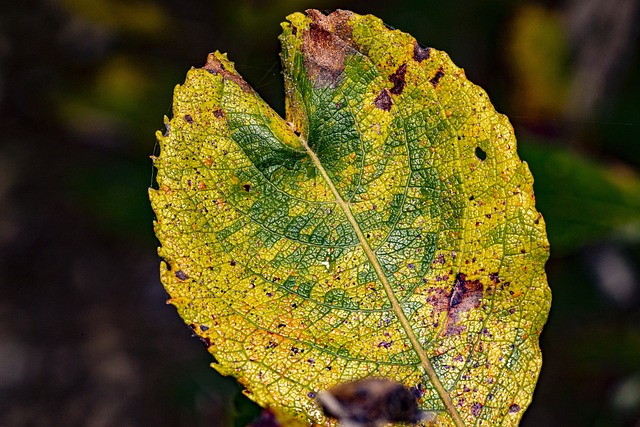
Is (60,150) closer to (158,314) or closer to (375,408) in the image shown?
(158,314)

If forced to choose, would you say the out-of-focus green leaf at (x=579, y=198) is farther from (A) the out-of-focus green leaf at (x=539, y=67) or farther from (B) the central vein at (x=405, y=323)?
(B) the central vein at (x=405, y=323)

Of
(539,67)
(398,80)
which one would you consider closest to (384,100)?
(398,80)

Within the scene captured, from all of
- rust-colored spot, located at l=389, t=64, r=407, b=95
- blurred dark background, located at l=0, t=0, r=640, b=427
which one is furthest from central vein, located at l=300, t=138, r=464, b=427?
blurred dark background, located at l=0, t=0, r=640, b=427

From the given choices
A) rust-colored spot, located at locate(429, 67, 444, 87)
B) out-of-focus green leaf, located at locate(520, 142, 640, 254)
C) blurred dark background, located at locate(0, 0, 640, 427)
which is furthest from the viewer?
blurred dark background, located at locate(0, 0, 640, 427)

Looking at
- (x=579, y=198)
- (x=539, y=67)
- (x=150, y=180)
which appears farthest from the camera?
(x=150, y=180)

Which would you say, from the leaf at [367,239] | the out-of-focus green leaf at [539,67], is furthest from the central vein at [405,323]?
the out-of-focus green leaf at [539,67]

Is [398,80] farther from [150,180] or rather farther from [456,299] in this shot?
[150,180]

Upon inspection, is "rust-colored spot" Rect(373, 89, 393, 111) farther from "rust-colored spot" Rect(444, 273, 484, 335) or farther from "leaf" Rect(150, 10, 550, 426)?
"rust-colored spot" Rect(444, 273, 484, 335)

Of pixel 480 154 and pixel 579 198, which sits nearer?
pixel 480 154
